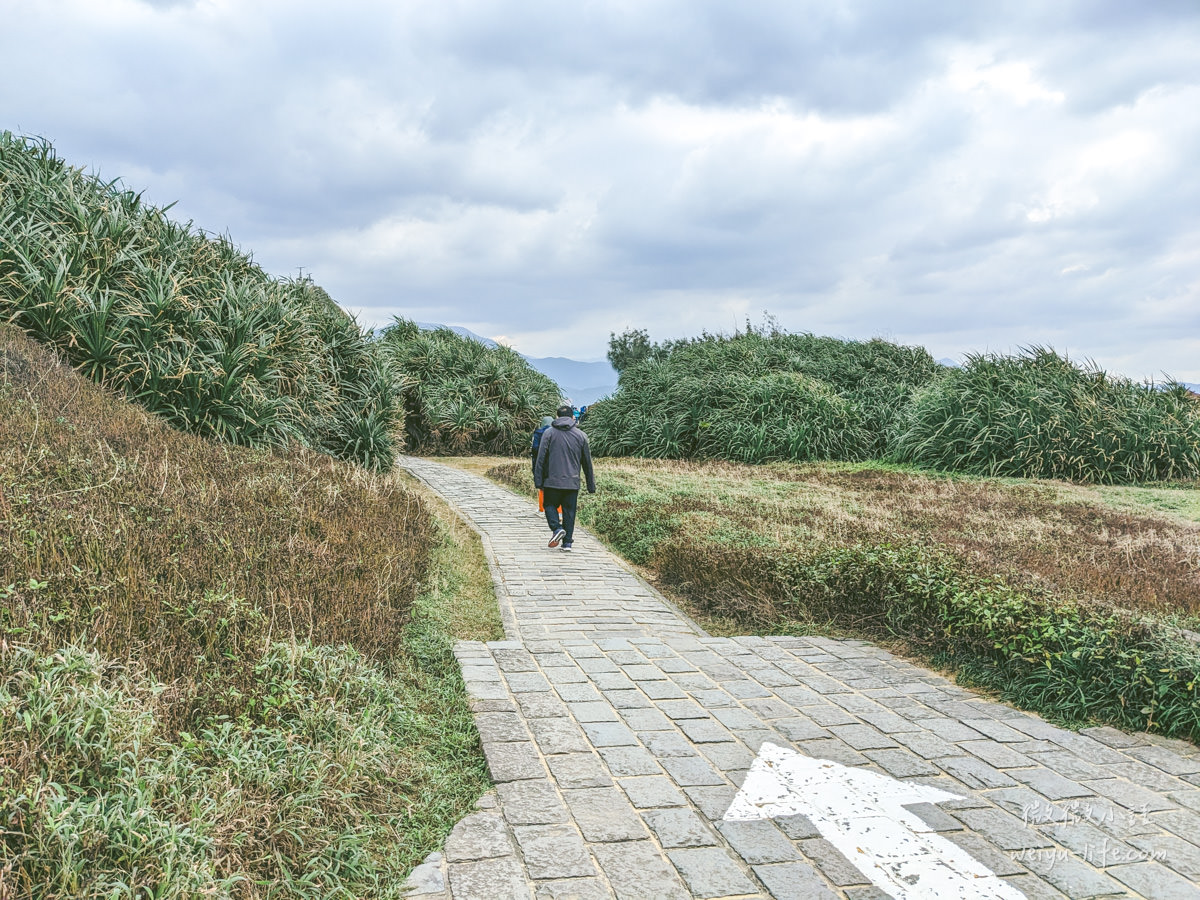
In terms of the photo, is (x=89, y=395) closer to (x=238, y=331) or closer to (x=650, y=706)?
(x=238, y=331)

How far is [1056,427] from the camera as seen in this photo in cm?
1514

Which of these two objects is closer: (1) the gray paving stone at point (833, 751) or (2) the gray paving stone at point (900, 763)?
(2) the gray paving stone at point (900, 763)

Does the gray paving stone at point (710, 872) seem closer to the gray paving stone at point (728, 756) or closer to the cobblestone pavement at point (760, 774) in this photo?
the cobblestone pavement at point (760, 774)

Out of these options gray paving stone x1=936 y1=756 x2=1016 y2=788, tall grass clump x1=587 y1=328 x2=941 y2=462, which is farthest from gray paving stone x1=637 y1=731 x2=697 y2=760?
tall grass clump x1=587 y1=328 x2=941 y2=462

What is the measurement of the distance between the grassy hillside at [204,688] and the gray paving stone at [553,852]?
15.0 inches

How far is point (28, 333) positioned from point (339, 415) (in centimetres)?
384

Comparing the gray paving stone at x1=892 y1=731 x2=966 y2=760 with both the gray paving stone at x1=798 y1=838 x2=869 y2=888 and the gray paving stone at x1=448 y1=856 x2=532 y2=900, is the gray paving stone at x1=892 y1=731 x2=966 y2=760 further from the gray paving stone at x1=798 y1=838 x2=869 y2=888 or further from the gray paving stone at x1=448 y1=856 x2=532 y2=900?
the gray paving stone at x1=448 y1=856 x2=532 y2=900

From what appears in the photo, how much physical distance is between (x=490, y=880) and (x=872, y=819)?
5.23 ft

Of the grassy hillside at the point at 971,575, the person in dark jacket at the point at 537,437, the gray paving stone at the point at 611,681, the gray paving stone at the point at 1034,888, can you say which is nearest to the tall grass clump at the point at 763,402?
the grassy hillside at the point at 971,575

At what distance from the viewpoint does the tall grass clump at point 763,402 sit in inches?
714

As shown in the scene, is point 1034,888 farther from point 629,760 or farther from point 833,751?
point 629,760

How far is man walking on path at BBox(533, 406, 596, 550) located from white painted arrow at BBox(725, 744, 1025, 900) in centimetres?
587

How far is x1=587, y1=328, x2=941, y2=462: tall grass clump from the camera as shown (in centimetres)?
1812

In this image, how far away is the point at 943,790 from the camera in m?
3.70
